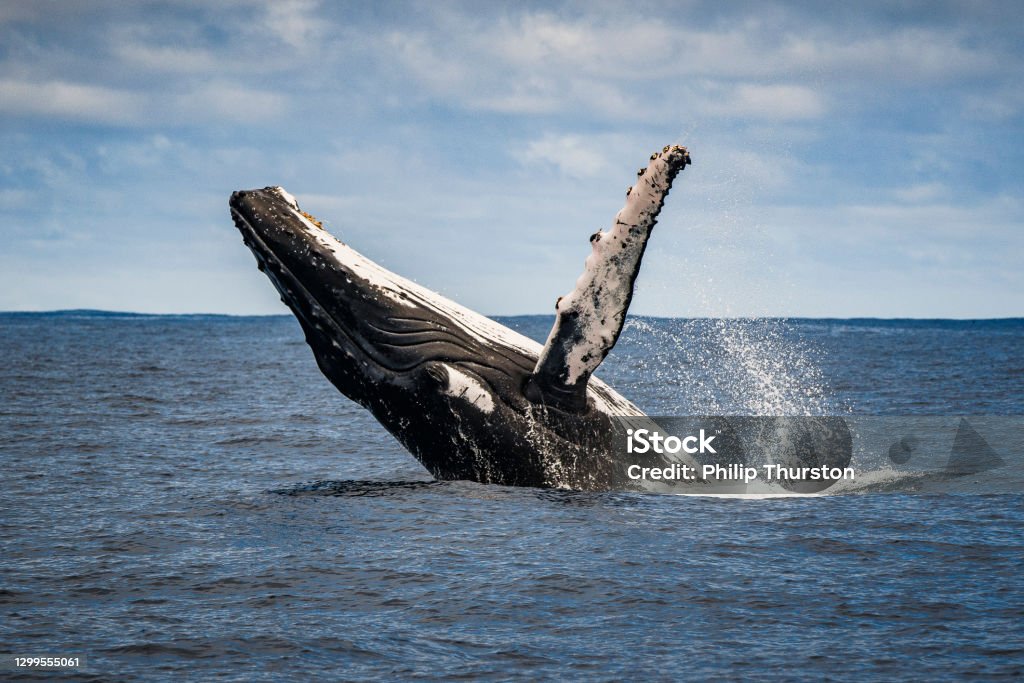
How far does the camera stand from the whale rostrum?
10.1 metres

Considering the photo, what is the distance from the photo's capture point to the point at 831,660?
6203 mm

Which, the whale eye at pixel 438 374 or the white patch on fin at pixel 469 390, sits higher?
the whale eye at pixel 438 374

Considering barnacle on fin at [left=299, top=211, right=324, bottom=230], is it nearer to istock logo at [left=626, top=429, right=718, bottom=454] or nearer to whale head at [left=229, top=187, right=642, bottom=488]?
whale head at [left=229, top=187, right=642, bottom=488]

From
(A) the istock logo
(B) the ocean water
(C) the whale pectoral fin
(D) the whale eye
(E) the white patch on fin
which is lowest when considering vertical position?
(B) the ocean water

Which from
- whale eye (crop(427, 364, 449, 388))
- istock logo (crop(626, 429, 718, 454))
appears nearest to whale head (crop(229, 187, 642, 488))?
whale eye (crop(427, 364, 449, 388))

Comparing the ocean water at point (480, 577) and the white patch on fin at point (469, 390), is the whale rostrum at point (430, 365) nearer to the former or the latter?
the white patch on fin at point (469, 390)

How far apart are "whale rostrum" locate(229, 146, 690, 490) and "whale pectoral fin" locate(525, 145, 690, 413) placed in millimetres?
37

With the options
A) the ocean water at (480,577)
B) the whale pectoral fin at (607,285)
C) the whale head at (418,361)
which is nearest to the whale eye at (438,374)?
the whale head at (418,361)

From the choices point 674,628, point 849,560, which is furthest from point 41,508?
point 849,560

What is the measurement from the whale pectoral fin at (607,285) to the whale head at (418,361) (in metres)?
0.61

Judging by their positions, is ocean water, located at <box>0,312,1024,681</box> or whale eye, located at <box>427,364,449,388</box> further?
whale eye, located at <box>427,364,449,388</box>

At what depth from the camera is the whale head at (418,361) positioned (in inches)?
399

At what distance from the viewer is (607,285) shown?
936 centimetres

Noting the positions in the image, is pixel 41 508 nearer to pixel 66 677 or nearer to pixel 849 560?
pixel 66 677
